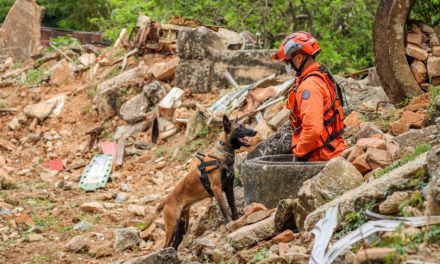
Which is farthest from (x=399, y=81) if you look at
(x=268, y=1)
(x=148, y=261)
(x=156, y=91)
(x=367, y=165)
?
(x=268, y=1)

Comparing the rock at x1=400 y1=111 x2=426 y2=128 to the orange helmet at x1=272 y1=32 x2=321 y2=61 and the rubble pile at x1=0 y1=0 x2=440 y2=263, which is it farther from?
the orange helmet at x1=272 y1=32 x2=321 y2=61

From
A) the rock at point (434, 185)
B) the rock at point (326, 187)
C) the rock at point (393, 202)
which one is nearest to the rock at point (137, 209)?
the rock at point (326, 187)

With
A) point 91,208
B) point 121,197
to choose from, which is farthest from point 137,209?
point 121,197

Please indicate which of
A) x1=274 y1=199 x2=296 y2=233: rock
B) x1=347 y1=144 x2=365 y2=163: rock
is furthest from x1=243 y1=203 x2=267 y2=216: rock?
x1=347 y1=144 x2=365 y2=163: rock

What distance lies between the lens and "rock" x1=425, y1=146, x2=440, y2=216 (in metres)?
4.41

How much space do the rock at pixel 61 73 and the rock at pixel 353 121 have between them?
31.7 ft

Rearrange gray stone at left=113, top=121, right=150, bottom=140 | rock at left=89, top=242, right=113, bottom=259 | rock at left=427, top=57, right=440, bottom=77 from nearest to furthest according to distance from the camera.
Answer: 1. rock at left=89, top=242, right=113, bottom=259
2. rock at left=427, top=57, right=440, bottom=77
3. gray stone at left=113, top=121, right=150, bottom=140

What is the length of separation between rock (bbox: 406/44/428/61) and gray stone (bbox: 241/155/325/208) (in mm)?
2646

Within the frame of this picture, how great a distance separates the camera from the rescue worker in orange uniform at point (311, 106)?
23.7ft

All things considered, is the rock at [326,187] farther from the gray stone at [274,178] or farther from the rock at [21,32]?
the rock at [21,32]

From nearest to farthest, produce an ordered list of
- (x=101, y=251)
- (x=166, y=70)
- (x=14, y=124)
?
(x=101, y=251) < (x=166, y=70) < (x=14, y=124)

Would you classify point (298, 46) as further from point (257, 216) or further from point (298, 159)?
point (257, 216)

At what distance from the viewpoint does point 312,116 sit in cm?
719

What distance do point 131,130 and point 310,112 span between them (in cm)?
769
